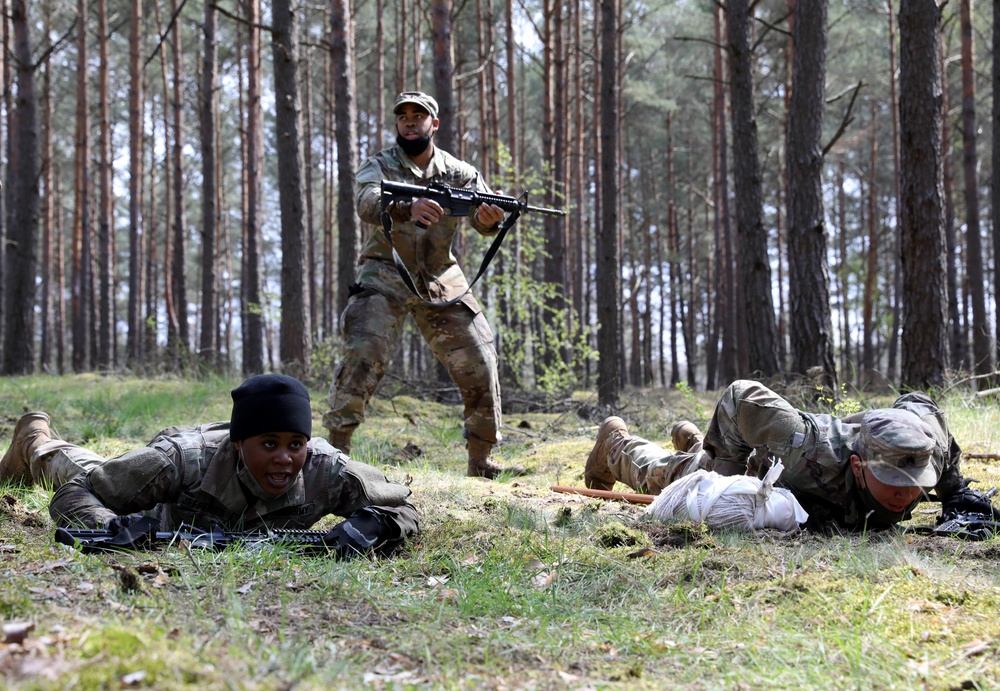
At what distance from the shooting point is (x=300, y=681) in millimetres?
1864

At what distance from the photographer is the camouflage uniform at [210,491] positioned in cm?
331

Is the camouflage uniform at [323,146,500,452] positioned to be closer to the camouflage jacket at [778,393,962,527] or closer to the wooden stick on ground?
the wooden stick on ground

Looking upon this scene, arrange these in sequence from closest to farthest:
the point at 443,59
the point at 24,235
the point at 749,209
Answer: the point at 749,209 → the point at 443,59 → the point at 24,235

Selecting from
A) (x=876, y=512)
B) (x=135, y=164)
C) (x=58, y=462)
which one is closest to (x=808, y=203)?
(x=876, y=512)

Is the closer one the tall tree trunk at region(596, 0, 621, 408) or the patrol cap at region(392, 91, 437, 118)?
the patrol cap at region(392, 91, 437, 118)

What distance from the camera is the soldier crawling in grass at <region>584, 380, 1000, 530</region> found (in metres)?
3.76

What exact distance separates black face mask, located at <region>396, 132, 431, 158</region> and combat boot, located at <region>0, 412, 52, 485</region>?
8.58ft

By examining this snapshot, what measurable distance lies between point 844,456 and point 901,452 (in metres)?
0.39

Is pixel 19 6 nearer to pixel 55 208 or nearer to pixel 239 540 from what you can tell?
pixel 239 540

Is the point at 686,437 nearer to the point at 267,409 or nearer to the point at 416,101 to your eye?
the point at 416,101

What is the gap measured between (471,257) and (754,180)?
438cm

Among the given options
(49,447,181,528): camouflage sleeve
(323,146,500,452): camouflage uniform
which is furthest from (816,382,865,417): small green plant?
(49,447,181,528): camouflage sleeve

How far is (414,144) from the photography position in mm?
5488

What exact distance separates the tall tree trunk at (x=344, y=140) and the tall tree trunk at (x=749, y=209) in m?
4.57
